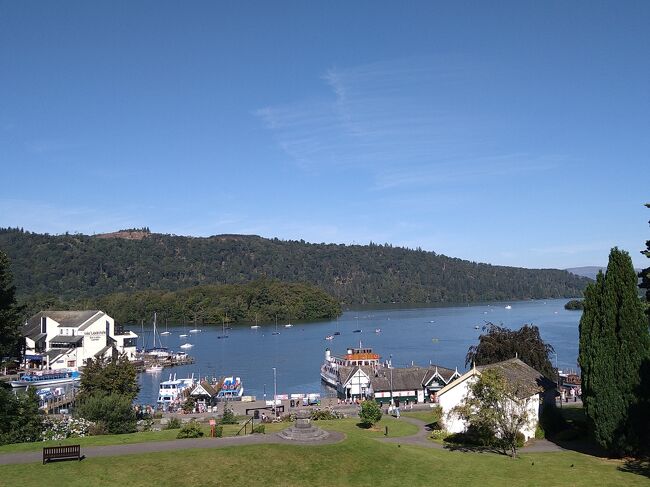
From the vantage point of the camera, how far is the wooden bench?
25.8m

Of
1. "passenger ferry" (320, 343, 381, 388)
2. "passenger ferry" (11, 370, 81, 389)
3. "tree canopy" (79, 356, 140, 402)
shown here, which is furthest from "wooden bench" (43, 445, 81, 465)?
"passenger ferry" (11, 370, 81, 389)

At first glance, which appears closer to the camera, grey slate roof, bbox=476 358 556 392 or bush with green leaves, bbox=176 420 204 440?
bush with green leaves, bbox=176 420 204 440

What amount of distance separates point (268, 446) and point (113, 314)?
174130mm

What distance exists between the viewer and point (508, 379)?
38094 mm

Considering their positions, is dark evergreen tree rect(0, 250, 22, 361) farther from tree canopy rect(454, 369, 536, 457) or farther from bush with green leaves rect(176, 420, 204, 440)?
tree canopy rect(454, 369, 536, 457)

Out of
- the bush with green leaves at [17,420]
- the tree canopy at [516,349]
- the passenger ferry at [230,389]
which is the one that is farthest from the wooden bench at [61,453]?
the passenger ferry at [230,389]

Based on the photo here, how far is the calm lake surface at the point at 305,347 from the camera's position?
9138cm

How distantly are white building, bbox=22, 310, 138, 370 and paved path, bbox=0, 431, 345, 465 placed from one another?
72899mm

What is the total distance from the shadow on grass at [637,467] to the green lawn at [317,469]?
42 cm

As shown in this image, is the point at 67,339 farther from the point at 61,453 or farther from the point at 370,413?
the point at 61,453

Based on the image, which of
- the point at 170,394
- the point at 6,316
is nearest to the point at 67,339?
the point at 170,394

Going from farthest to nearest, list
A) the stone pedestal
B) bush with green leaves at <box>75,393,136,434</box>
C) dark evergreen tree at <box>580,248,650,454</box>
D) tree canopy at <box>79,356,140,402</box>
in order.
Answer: tree canopy at <box>79,356,140,402</box>, bush with green leaves at <box>75,393,136,434</box>, dark evergreen tree at <box>580,248,650,454</box>, the stone pedestal

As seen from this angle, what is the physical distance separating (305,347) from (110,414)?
94.5 meters

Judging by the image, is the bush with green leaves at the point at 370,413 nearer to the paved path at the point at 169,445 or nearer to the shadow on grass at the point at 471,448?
the shadow on grass at the point at 471,448
